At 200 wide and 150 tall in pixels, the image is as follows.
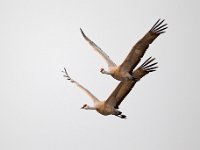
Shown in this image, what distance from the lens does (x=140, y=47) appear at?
34.8 meters

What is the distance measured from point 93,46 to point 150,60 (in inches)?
165

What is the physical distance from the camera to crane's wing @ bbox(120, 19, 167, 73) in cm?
3431

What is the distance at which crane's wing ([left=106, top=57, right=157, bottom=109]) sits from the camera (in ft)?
118

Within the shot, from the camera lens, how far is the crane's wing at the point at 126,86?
1420 inches

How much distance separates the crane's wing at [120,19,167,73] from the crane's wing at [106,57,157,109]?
644mm

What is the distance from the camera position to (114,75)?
36.2 metres

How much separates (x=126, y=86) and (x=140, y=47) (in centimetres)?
272

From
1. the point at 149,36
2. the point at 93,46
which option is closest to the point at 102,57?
the point at 93,46

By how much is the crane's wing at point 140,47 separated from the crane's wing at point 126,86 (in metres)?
0.64

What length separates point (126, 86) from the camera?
36688 mm

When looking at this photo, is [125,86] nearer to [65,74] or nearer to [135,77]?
[135,77]

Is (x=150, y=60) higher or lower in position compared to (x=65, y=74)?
lower

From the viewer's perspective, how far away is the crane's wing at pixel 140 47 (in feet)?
113

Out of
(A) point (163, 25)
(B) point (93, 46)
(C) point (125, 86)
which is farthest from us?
(B) point (93, 46)
